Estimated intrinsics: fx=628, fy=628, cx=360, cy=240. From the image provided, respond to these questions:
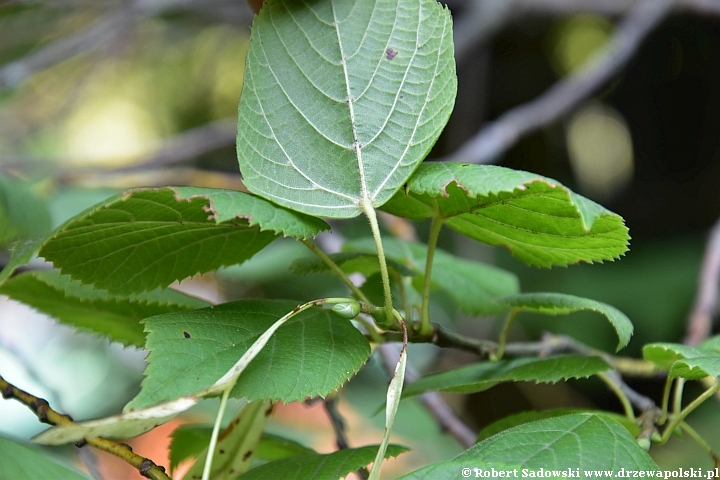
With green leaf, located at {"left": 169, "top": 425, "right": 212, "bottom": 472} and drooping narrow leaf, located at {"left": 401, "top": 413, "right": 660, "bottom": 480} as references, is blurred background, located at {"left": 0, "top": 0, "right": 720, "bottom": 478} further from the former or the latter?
drooping narrow leaf, located at {"left": 401, "top": 413, "right": 660, "bottom": 480}

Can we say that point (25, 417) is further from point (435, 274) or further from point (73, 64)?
point (73, 64)

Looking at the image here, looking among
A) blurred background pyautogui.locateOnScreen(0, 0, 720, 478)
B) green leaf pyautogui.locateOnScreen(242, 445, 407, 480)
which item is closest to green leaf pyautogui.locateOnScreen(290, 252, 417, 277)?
green leaf pyautogui.locateOnScreen(242, 445, 407, 480)

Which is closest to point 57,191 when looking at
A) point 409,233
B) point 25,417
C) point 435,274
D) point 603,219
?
point 25,417

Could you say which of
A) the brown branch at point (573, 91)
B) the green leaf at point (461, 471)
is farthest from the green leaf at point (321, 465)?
the brown branch at point (573, 91)

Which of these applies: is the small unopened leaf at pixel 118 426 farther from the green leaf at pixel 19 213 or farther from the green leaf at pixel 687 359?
the green leaf at pixel 19 213

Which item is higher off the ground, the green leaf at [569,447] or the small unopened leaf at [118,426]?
the small unopened leaf at [118,426]
